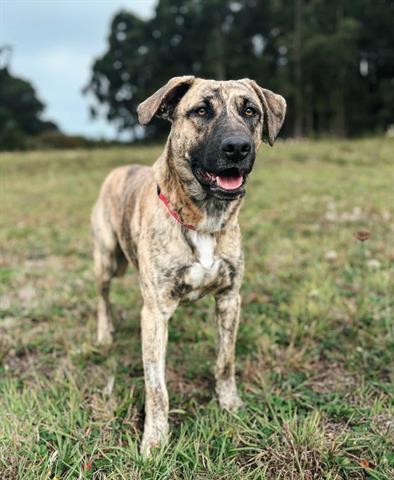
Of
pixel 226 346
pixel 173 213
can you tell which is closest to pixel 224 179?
pixel 173 213

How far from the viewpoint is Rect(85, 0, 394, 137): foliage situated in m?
25.5

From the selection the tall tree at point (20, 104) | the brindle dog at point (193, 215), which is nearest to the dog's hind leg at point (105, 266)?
the brindle dog at point (193, 215)

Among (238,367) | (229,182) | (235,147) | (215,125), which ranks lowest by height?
(238,367)

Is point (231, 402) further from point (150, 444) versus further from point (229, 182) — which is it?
point (229, 182)

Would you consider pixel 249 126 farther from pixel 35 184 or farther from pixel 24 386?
pixel 35 184

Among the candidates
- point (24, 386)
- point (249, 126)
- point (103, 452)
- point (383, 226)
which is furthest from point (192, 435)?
point (383, 226)

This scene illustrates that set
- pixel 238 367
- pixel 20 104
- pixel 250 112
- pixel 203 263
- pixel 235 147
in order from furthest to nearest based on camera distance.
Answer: pixel 20 104, pixel 238 367, pixel 250 112, pixel 203 263, pixel 235 147

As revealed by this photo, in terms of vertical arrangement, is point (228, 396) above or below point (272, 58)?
below

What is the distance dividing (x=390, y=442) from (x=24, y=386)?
2.10 meters

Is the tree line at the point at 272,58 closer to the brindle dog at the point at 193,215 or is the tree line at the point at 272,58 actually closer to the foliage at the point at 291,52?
the foliage at the point at 291,52

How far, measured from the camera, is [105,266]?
3.97 m

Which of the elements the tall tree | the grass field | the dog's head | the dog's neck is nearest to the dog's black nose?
the dog's head

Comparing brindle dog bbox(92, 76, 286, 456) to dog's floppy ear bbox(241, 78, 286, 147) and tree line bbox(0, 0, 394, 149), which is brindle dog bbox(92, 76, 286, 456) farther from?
tree line bbox(0, 0, 394, 149)

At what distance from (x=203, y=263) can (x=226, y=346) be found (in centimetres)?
63
